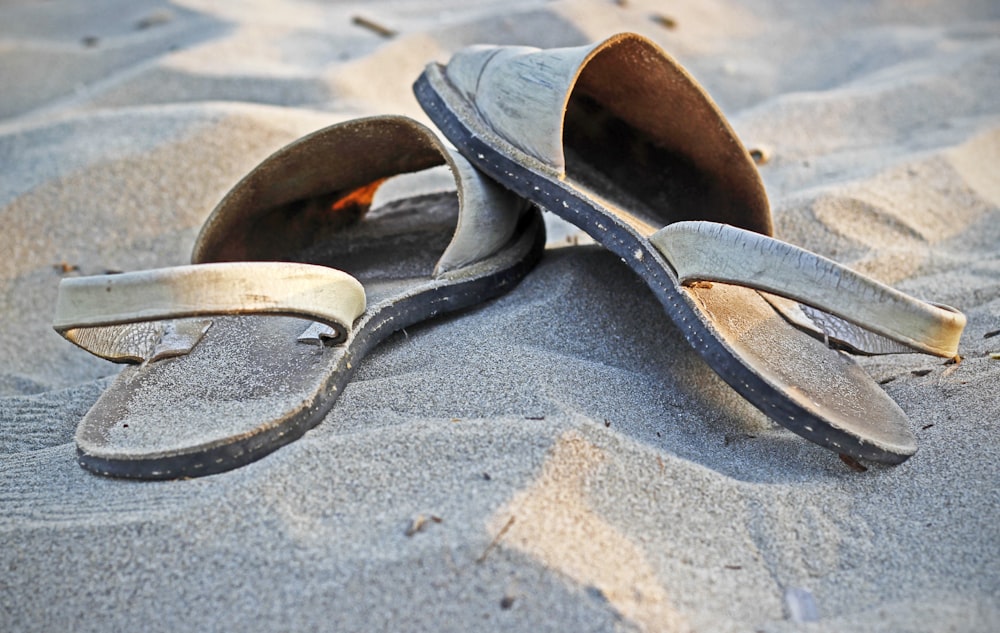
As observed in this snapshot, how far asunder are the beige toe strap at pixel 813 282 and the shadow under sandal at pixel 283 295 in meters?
0.49

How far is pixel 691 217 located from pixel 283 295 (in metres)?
1.07

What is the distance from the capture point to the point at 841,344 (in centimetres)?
172

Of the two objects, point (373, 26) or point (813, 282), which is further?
point (373, 26)

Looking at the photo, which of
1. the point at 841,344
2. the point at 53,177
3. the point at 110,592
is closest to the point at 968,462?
the point at 841,344

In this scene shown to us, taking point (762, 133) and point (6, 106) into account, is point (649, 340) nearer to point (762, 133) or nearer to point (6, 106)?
point (762, 133)

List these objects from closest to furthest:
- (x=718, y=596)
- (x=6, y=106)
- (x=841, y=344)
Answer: (x=718, y=596) < (x=841, y=344) < (x=6, y=106)

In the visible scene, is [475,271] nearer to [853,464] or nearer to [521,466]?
[521,466]

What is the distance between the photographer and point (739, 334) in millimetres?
1596

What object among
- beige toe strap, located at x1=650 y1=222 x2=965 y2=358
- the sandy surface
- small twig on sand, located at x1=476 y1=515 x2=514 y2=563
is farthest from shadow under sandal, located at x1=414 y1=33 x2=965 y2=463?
small twig on sand, located at x1=476 y1=515 x2=514 y2=563

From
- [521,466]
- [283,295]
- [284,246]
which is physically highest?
[283,295]

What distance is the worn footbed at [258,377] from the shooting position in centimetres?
133

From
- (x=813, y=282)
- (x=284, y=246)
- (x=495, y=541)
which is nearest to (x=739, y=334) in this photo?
(x=813, y=282)

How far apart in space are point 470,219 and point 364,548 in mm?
844

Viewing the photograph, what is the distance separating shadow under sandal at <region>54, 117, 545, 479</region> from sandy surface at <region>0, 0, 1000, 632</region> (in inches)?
2.5
